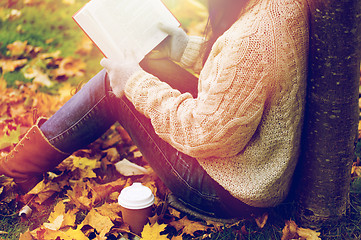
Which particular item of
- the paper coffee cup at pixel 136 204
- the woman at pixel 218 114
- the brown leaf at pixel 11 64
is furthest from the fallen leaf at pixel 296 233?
the brown leaf at pixel 11 64

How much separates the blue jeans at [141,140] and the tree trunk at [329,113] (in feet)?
0.89

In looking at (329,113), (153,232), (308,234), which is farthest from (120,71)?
(308,234)

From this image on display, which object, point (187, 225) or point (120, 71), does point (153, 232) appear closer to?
point (187, 225)

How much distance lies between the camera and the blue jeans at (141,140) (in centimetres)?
160

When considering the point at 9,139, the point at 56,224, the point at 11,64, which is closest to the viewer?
the point at 56,224

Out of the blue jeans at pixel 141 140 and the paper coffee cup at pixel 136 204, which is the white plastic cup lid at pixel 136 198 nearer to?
the paper coffee cup at pixel 136 204

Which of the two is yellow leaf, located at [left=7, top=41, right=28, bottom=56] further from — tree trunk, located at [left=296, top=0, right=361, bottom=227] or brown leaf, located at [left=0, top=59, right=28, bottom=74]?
tree trunk, located at [left=296, top=0, right=361, bottom=227]

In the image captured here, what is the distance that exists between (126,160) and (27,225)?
25.6 inches

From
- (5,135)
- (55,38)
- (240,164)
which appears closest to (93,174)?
(5,135)

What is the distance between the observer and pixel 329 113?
1354 millimetres

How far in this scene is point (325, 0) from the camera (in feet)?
3.86

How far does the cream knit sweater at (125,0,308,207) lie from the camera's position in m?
1.20

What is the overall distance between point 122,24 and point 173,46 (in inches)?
12.5

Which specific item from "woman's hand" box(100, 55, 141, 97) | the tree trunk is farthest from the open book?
the tree trunk
